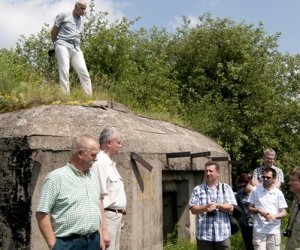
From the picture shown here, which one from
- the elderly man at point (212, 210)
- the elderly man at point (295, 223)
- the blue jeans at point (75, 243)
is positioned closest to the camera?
the blue jeans at point (75, 243)

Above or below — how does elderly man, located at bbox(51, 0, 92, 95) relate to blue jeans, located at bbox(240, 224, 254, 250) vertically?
above

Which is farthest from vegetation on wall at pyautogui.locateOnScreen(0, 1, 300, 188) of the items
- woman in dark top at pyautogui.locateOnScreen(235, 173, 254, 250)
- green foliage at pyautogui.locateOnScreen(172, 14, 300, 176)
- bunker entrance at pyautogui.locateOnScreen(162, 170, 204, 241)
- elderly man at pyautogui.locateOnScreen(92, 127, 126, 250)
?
elderly man at pyautogui.locateOnScreen(92, 127, 126, 250)

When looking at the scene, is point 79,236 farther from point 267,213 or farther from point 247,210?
point 247,210

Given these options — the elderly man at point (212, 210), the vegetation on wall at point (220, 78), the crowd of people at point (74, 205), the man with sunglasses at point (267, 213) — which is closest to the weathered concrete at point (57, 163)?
the elderly man at point (212, 210)

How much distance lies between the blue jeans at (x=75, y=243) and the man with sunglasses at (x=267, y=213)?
10.3ft

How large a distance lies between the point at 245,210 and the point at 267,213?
79 cm

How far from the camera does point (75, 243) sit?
160 inches

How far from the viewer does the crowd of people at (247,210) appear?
511cm

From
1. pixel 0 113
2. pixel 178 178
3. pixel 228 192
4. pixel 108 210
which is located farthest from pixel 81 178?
pixel 178 178

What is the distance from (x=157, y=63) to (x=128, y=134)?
48.0 ft

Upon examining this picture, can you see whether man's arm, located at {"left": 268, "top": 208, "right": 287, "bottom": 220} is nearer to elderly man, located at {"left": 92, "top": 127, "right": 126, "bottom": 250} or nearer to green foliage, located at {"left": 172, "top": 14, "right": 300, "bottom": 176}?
elderly man, located at {"left": 92, "top": 127, "right": 126, "bottom": 250}

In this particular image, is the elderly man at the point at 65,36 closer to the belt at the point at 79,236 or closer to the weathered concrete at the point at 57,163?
the weathered concrete at the point at 57,163

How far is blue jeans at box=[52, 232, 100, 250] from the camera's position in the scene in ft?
13.2

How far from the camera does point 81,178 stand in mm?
4227
